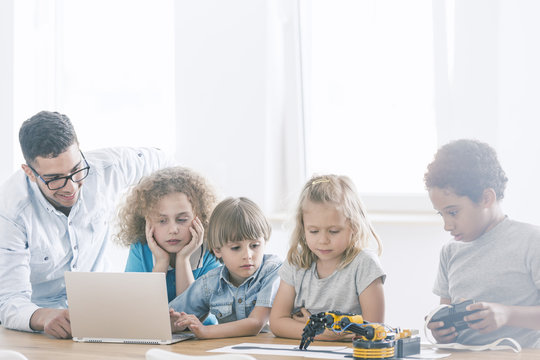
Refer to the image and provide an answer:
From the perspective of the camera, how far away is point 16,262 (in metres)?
2.22

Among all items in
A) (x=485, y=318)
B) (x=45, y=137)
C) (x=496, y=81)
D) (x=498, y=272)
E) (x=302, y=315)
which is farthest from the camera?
(x=496, y=81)

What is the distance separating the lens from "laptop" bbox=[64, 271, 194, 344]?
180 cm

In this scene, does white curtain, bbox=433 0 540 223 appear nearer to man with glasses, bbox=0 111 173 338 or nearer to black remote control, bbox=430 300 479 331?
black remote control, bbox=430 300 479 331

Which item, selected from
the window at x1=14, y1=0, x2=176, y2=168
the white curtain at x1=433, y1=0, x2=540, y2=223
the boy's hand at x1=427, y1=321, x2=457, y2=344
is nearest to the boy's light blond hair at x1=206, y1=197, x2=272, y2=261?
the boy's hand at x1=427, y1=321, x2=457, y2=344

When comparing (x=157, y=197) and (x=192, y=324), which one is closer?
(x=192, y=324)

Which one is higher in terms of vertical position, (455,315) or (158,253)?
(158,253)

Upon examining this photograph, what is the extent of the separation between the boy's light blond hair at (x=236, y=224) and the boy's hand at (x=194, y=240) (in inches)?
6.1

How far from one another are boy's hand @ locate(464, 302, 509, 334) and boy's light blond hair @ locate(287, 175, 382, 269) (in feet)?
1.14

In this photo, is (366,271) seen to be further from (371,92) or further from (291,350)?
(371,92)

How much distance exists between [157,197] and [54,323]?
1.75ft

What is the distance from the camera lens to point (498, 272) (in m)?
1.83

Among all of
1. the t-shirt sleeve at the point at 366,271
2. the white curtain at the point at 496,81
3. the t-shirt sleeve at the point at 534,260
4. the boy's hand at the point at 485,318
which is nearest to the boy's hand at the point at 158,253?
the t-shirt sleeve at the point at 366,271

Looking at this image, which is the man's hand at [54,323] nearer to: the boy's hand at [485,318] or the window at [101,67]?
the boy's hand at [485,318]

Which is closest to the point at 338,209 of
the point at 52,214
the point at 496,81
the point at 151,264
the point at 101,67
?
the point at 151,264
